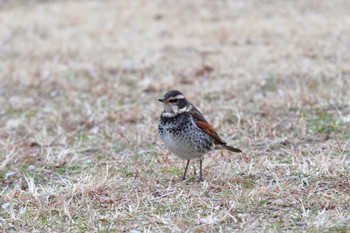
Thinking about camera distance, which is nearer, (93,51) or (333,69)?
(333,69)

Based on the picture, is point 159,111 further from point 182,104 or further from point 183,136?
point 183,136

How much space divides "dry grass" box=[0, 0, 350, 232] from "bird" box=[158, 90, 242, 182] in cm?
27

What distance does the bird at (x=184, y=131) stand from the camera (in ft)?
21.3

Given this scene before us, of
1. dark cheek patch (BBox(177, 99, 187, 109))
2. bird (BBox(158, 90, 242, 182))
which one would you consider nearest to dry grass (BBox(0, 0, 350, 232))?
bird (BBox(158, 90, 242, 182))

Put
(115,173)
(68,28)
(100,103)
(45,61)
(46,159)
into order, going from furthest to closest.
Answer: (68,28) < (45,61) < (100,103) < (46,159) < (115,173)

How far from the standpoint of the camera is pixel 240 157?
7.29m

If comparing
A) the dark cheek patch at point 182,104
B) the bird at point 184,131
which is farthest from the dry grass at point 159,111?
the dark cheek patch at point 182,104

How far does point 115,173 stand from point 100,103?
3164mm

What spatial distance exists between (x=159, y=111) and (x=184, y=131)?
286 centimetres

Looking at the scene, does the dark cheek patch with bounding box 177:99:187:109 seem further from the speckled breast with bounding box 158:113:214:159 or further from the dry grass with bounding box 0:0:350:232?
the dry grass with bounding box 0:0:350:232

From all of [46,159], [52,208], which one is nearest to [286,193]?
[52,208]

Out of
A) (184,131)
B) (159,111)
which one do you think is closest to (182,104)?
(184,131)

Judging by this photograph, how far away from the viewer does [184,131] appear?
652 cm

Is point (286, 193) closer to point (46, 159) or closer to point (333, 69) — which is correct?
point (46, 159)
